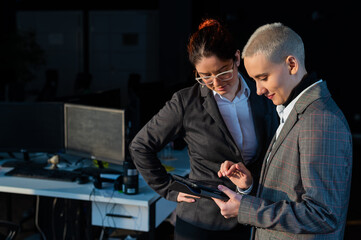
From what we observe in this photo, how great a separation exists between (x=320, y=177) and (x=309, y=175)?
0.03 metres

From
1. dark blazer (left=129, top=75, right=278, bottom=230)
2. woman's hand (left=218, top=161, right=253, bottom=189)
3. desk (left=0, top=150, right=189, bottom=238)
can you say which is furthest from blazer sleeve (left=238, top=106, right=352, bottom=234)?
desk (left=0, top=150, right=189, bottom=238)

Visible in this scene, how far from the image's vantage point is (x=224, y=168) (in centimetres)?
165

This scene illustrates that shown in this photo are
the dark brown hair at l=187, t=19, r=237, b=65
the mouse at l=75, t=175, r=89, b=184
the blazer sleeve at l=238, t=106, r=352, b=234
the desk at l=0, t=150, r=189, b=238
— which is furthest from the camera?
A: the mouse at l=75, t=175, r=89, b=184

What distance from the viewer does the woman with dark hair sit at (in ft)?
6.05

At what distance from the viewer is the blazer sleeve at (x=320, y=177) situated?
4.04ft

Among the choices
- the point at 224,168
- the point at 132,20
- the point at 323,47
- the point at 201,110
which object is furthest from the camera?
the point at 132,20

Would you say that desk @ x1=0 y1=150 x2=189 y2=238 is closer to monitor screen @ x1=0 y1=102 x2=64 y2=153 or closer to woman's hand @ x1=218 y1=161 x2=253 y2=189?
monitor screen @ x1=0 y1=102 x2=64 y2=153

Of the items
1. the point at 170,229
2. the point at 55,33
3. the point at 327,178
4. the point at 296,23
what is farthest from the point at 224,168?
the point at 55,33

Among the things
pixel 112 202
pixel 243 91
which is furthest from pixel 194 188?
pixel 112 202

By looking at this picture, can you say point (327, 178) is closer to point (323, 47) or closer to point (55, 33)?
point (323, 47)

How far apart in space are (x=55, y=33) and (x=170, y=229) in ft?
29.2

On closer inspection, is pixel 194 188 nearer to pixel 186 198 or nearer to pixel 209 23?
pixel 186 198

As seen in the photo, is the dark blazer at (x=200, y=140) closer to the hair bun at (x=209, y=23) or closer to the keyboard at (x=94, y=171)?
the hair bun at (x=209, y=23)

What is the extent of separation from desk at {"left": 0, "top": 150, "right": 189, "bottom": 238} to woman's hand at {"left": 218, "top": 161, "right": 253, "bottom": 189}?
84 cm
